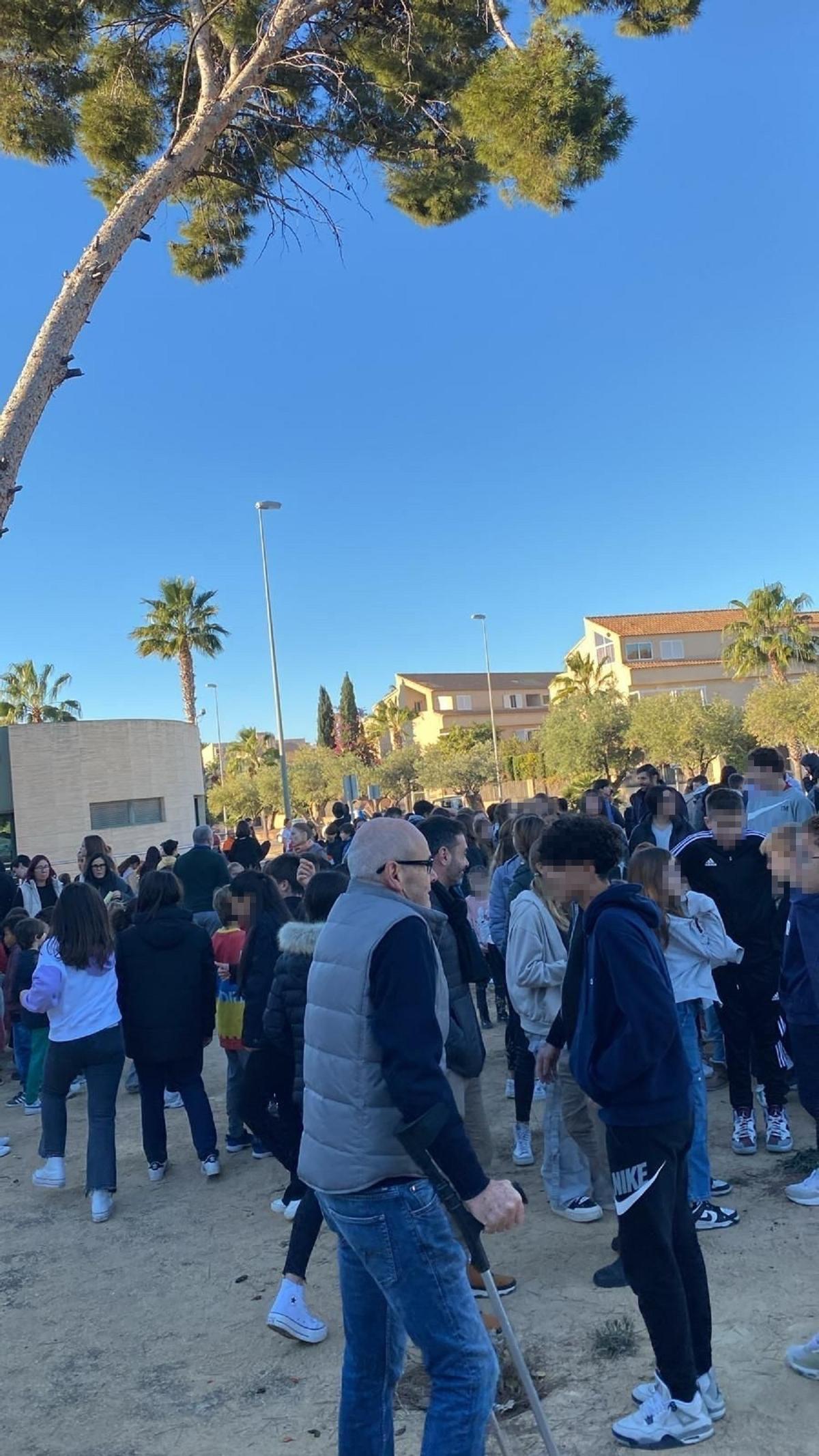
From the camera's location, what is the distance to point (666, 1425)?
9.68 ft

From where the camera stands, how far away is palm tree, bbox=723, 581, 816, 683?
43781 millimetres

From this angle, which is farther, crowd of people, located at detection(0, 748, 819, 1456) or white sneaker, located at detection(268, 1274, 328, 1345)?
white sneaker, located at detection(268, 1274, 328, 1345)

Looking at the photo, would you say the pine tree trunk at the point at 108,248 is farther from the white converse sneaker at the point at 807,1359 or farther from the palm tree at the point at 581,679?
the palm tree at the point at 581,679

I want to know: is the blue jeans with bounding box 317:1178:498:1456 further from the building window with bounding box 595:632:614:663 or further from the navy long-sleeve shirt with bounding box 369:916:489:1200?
the building window with bounding box 595:632:614:663

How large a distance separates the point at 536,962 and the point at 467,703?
6631 cm

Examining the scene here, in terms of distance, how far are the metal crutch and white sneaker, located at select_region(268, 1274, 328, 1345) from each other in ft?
4.20

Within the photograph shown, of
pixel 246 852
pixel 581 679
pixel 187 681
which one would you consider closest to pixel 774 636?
pixel 581 679

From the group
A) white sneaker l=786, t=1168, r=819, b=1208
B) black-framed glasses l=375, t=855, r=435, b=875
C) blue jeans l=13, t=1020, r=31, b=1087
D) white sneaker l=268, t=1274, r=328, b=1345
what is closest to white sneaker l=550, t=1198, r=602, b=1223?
white sneaker l=786, t=1168, r=819, b=1208

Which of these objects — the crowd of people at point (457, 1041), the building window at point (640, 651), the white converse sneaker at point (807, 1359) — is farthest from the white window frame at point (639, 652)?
the white converse sneaker at point (807, 1359)

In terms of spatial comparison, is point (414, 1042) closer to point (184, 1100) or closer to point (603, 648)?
point (184, 1100)

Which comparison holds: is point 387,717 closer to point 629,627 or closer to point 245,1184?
point 629,627

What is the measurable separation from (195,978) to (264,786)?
56.6 m

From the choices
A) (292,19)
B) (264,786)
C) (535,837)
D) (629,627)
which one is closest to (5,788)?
(292,19)

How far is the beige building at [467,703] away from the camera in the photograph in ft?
229
